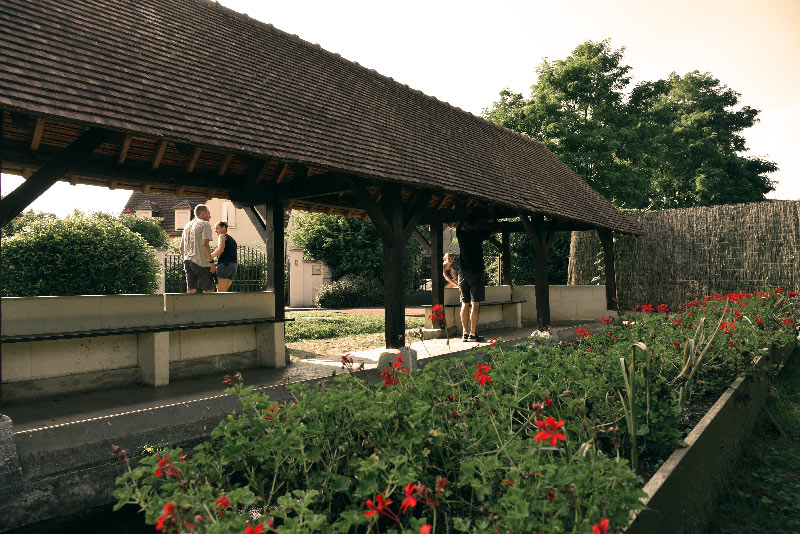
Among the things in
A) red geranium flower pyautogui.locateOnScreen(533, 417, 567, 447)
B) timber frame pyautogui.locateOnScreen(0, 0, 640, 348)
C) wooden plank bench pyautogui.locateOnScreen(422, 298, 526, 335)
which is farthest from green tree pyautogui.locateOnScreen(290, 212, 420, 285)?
red geranium flower pyautogui.locateOnScreen(533, 417, 567, 447)

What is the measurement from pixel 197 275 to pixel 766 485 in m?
6.85

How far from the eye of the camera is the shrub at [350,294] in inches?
792

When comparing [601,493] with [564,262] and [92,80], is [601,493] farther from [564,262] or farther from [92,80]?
[564,262]

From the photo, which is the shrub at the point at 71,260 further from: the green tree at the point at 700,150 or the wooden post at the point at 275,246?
the green tree at the point at 700,150

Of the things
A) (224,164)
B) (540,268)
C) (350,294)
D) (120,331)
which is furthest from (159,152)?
(350,294)

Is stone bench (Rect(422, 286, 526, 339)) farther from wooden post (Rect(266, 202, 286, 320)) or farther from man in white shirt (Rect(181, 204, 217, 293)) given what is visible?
man in white shirt (Rect(181, 204, 217, 293))

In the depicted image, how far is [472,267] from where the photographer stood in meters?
8.27

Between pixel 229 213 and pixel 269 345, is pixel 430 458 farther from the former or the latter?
pixel 229 213

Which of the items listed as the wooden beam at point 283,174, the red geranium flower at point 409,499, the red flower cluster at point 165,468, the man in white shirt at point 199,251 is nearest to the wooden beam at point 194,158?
the man in white shirt at point 199,251

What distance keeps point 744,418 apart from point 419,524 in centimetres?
400

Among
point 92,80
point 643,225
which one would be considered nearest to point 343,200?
point 92,80

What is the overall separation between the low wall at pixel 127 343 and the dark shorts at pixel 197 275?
3.87 feet

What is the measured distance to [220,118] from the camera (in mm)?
5113

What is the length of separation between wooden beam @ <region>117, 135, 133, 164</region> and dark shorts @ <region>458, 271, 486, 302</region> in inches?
197
